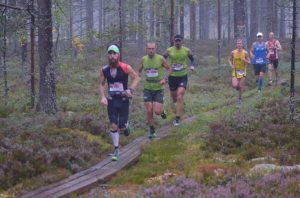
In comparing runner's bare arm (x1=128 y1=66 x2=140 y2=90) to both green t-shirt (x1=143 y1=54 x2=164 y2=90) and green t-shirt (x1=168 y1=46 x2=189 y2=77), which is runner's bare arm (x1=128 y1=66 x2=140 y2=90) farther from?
green t-shirt (x1=168 y1=46 x2=189 y2=77)

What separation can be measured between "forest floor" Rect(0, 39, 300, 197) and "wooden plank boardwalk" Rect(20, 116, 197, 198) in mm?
189

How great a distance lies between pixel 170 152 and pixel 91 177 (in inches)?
103

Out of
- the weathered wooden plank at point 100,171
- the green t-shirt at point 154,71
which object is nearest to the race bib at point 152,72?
the green t-shirt at point 154,71

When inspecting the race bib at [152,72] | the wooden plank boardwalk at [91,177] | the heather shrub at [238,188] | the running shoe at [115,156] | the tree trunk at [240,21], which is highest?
the tree trunk at [240,21]

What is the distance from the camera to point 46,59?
49.4 ft

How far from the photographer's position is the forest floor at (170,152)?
840cm

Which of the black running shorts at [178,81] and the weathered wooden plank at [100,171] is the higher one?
the black running shorts at [178,81]

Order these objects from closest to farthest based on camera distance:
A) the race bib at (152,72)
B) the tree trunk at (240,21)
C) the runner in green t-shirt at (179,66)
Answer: the race bib at (152,72)
the runner in green t-shirt at (179,66)
the tree trunk at (240,21)

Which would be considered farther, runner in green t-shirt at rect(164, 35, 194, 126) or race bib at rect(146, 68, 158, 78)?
runner in green t-shirt at rect(164, 35, 194, 126)

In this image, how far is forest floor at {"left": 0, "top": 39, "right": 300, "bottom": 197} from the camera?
8398 mm

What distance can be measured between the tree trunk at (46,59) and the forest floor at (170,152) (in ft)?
2.32

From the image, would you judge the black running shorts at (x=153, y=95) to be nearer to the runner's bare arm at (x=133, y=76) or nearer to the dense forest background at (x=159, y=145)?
the dense forest background at (x=159, y=145)

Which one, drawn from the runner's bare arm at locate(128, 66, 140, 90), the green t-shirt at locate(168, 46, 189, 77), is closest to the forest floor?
the green t-shirt at locate(168, 46, 189, 77)

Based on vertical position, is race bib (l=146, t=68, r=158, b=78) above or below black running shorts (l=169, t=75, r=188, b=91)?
above
